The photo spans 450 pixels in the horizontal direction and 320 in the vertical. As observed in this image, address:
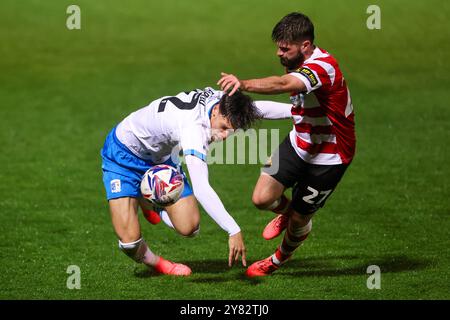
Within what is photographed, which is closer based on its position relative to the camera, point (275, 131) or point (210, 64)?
point (275, 131)

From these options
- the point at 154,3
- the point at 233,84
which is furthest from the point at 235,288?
the point at 154,3

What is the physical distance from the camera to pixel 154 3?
2581cm

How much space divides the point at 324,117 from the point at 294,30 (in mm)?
824

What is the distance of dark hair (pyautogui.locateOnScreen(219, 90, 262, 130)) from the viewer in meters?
7.86

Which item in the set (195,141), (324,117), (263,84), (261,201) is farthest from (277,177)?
(263,84)

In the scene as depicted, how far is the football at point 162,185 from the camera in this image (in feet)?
26.8

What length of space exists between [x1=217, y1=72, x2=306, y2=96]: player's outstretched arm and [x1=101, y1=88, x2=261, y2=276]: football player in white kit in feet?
1.99

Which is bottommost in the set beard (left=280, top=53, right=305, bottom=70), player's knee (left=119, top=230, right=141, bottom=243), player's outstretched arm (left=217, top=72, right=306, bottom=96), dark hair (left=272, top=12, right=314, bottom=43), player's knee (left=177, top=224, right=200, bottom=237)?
player's knee (left=119, top=230, right=141, bottom=243)

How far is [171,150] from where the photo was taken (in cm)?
859

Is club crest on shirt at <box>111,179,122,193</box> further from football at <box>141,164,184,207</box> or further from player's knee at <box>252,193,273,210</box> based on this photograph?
player's knee at <box>252,193,273,210</box>

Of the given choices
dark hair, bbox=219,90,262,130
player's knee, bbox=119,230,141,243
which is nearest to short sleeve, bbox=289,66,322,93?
dark hair, bbox=219,90,262,130

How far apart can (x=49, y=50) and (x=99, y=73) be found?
9.32 feet

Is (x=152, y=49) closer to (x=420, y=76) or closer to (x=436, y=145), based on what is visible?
(x=420, y=76)
